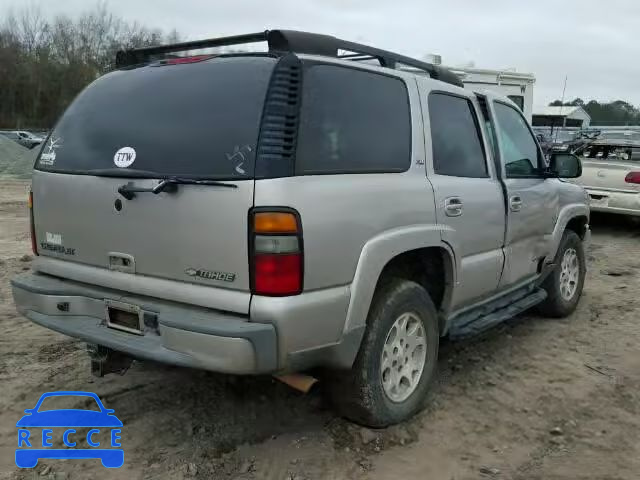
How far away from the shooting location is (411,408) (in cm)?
344

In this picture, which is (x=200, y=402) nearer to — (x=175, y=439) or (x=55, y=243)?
(x=175, y=439)

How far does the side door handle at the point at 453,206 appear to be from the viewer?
11.6 feet

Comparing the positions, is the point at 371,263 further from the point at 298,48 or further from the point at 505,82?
the point at 505,82

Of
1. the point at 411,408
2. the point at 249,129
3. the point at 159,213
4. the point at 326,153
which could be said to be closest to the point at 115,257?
the point at 159,213

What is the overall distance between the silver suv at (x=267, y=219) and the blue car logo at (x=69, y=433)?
38 centimetres

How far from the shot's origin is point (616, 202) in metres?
9.36

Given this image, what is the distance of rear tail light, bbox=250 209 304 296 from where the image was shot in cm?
257

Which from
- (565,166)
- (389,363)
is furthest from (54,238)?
(565,166)

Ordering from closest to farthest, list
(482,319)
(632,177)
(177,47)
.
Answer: (177,47), (482,319), (632,177)

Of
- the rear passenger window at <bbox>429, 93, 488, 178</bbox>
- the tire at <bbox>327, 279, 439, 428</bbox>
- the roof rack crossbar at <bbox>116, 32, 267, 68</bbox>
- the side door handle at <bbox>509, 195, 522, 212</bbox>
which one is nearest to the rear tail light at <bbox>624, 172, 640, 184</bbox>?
the side door handle at <bbox>509, 195, 522, 212</bbox>

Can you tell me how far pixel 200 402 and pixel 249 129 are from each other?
179cm

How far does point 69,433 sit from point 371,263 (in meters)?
1.85

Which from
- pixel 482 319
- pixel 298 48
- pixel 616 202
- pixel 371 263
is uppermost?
pixel 298 48

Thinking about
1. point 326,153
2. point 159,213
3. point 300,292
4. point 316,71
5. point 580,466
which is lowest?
point 580,466
